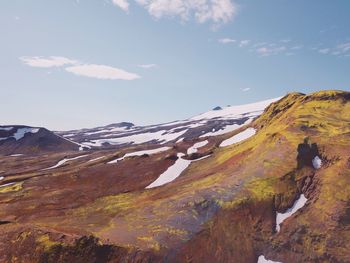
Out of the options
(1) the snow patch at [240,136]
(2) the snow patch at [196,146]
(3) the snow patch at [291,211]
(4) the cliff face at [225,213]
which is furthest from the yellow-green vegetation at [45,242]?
(2) the snow patch at [196,146]

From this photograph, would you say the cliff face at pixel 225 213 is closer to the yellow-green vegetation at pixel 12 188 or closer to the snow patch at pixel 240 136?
the yellow-green vegetation at pixel 12 188

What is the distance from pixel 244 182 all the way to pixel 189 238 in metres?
11.6

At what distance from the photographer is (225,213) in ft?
123

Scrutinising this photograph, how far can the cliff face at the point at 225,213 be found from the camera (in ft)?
106

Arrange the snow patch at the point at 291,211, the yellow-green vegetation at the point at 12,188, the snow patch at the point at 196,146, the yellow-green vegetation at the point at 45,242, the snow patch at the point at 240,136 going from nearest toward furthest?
the yellow-green vegetation at the point at 45,242, the snow patch at the point at 291,211, the yellow-green vegetation at the point at 12,188, the snow patch at the point at 240,136, the snow patch at the point at 196,146

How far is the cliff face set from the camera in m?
32.2

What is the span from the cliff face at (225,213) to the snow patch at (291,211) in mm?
167

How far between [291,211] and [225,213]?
7623mm

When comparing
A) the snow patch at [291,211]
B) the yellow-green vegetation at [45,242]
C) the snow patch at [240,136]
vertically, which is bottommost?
the snow patch at [291,211]

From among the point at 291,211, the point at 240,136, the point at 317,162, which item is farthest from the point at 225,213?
the point at 240,136

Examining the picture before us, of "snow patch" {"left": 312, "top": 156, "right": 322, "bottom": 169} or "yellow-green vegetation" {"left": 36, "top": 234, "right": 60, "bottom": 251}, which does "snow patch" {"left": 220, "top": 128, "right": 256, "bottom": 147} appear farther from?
"yellow-green vegetation" {"left": 36, "top": 234, "right": 60, "bottom": 251}

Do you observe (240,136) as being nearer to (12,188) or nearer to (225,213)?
(225,213)

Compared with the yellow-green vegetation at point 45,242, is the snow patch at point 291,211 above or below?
below

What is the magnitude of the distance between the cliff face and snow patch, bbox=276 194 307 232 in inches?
6.6
